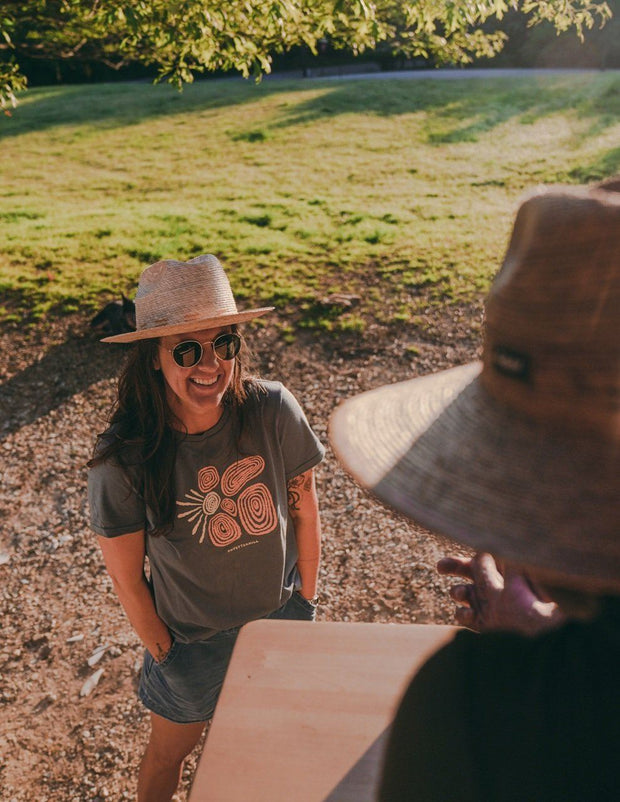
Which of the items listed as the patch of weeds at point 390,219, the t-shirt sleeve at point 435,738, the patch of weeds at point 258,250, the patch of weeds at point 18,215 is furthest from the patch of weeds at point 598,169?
the t-shirt sleeve at point 435,738

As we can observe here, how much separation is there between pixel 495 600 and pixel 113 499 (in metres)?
1.28

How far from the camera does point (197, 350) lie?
2287mm

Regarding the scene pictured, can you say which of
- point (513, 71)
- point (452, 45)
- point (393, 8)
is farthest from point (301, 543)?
point (513, 71)

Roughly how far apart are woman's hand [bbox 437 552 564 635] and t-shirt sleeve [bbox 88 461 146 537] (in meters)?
1.04

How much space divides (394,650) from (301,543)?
2.48 feet

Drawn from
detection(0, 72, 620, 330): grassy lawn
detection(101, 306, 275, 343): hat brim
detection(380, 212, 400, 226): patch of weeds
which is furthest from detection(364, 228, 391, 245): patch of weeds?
detection(101, 306, 275, 343): hat brim

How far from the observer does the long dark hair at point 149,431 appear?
214cm

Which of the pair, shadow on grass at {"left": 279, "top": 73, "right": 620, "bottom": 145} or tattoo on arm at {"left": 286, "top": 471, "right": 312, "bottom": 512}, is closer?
tattoo on arm at {"left": 286, "top": 471, "right": 312, "bottom": 512}

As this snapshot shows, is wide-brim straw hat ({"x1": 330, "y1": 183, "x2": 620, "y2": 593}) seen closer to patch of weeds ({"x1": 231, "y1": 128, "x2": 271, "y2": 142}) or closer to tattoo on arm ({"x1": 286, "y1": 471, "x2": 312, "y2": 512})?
tattoo on arm ({"x1": 286, "y1": 471, "x2": 312, "y2": 512})

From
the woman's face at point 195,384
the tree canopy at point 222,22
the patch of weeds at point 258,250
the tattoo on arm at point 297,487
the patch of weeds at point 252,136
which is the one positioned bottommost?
the patch of weeds at point 258,250

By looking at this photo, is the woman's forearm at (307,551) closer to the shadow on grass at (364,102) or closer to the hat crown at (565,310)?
the hat crown at (565,310)

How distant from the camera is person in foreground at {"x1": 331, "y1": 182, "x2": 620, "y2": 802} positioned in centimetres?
95

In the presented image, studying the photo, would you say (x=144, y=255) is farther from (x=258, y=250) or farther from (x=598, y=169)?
(x=598, y=169)

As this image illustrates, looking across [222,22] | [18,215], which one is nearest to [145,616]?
[222,22]
